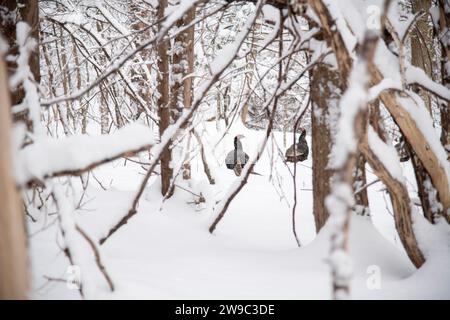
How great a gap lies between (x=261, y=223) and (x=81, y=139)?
306 cm

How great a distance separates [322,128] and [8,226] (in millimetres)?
2001

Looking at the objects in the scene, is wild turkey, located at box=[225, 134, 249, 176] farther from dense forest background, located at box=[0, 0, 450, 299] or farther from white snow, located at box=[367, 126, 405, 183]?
white snow, located at box=[367, 126, 405, 183]

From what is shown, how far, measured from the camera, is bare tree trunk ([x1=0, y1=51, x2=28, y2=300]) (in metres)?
0.65

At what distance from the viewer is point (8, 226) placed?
2.19ft

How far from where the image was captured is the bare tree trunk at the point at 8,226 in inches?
25.5

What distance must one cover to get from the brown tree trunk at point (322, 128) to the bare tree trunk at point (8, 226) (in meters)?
1.91

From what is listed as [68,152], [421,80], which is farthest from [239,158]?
[68,152]

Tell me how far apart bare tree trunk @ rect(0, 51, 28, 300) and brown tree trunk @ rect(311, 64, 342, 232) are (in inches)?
75.1

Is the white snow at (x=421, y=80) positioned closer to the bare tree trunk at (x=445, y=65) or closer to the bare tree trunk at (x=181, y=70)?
the bare tree trunk at (x=445, y=65)

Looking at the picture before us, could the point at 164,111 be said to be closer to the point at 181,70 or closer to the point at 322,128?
the point at 181,70
